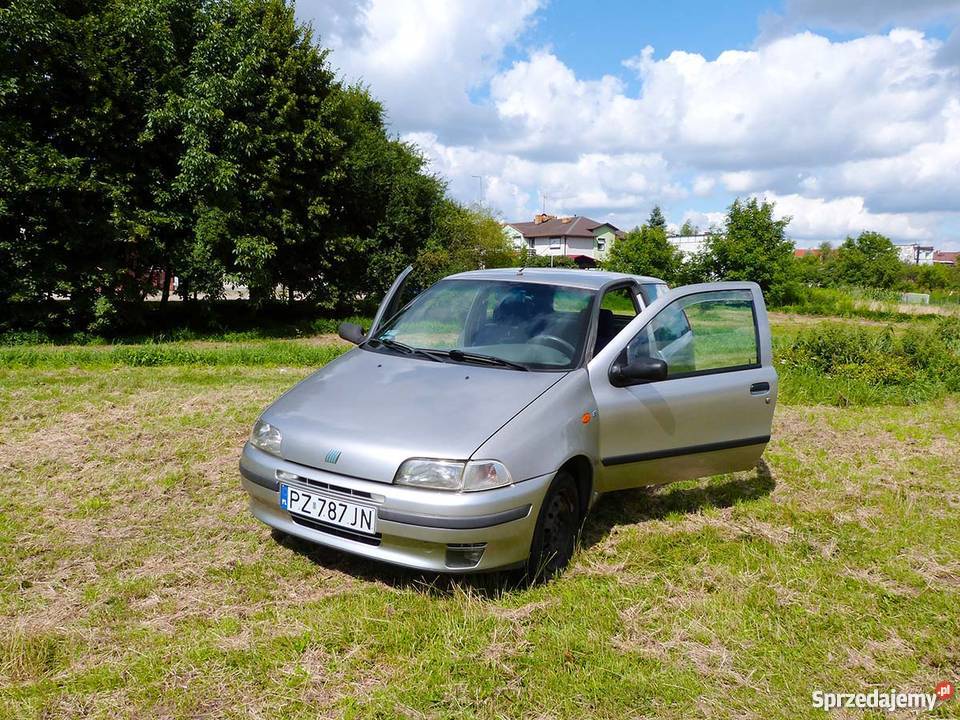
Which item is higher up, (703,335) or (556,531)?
(703,335)

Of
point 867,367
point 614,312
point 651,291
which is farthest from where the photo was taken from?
point 867,367

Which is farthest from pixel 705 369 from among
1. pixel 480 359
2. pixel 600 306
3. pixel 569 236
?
pixel 569 236

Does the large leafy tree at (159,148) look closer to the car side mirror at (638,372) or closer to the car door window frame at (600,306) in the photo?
the car door window frame at (600,306)

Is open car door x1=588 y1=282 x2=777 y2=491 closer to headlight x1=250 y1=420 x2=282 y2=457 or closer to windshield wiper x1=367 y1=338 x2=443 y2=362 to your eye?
windshield wiper x1=367 y1=338 x2=443 y2=362

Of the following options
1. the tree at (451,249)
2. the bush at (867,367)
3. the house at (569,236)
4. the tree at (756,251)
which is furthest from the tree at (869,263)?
the bush at (867,367)

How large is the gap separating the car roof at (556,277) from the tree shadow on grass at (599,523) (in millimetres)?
1649

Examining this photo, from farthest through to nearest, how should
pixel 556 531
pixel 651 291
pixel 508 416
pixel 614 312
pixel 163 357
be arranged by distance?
pixel 163 357 → pixel 651 291 → pixel 614 312 → pixel 556 531 → pixel 508 416

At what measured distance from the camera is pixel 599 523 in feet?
15.1

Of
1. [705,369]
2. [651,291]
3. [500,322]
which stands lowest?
[705,369]

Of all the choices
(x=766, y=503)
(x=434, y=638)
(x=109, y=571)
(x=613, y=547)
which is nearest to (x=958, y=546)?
(x=766, y=503)

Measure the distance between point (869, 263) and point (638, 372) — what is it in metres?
76.2

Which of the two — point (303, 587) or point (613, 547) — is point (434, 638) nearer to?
point (303, 587)

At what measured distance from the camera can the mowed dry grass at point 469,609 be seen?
2.74 meters

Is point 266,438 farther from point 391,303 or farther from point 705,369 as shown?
point 705,369
